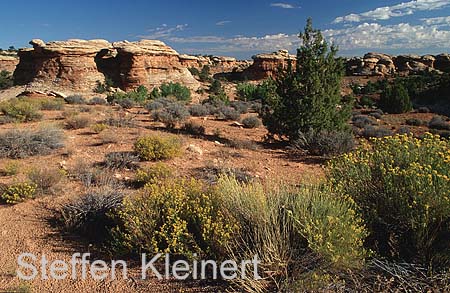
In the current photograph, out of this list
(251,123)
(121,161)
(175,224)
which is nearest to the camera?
(175,224)

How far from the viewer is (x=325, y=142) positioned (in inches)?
290

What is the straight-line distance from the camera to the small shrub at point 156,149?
6234 mm

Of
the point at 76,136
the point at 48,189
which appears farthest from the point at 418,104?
the point at 48,189

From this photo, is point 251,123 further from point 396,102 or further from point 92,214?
point 396,102

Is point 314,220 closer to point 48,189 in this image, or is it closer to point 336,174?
point 336,174

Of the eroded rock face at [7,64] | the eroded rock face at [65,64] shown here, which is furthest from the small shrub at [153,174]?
the eroded rock face at [7,64]

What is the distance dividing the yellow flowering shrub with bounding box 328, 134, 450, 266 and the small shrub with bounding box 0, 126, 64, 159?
581 centimetres

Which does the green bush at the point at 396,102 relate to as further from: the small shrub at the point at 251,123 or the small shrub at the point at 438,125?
the small shrub at the point at 251,123

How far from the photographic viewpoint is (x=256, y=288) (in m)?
2.46

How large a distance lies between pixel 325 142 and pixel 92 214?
17.5 feet

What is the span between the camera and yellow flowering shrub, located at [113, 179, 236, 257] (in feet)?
9.71

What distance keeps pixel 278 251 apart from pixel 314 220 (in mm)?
407

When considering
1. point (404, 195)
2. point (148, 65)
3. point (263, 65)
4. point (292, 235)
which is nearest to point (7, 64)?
point (148, 65)

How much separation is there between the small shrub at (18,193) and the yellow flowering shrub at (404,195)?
13.3ft
